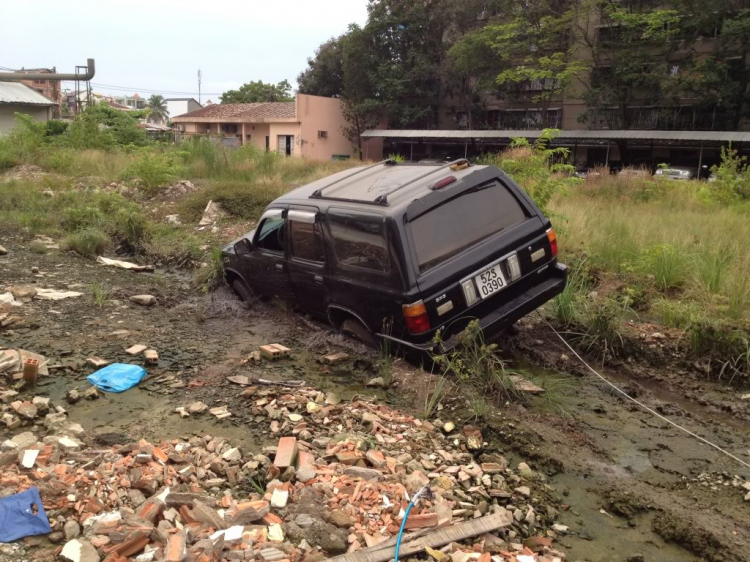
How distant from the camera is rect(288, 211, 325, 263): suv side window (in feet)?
19.2

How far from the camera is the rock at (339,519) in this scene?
3209 mm

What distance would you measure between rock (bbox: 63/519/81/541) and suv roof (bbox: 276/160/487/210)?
318 centimetres

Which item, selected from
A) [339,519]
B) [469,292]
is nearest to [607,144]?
[469,292]

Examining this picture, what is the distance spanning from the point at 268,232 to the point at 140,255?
5.66 m

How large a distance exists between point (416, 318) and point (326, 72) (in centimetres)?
5086

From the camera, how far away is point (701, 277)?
7.09 metres

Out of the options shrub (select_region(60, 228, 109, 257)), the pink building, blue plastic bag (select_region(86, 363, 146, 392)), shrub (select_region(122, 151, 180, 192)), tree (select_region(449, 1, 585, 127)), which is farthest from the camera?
the pink building

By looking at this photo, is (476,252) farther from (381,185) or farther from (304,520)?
(304,520)

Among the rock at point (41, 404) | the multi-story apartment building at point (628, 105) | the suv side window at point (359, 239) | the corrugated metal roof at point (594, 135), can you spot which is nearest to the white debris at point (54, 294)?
the rock at point (41, 404)

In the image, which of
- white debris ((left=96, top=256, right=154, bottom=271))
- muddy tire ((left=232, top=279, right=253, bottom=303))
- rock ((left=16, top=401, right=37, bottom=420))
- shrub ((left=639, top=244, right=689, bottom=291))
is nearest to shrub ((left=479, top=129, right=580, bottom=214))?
shrub ((left=639, top=244, right=689, bottom=291))

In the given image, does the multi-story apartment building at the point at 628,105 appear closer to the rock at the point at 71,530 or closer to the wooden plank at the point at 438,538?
the wooden plank at the point at 438,538

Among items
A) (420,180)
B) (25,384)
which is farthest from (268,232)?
(25,384)

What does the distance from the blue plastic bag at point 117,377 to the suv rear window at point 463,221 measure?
2.80m

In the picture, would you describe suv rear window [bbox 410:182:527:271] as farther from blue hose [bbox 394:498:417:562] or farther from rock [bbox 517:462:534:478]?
blue hose [bbox 394:498:417:562]
